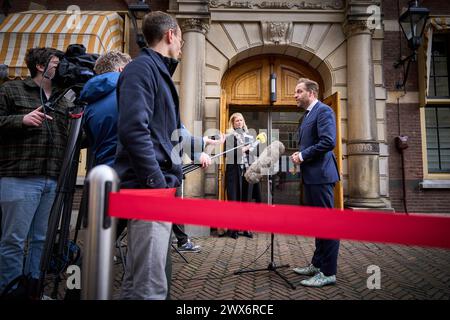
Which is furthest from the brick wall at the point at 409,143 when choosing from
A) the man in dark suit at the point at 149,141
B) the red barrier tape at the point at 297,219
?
the man in dark suit at the point at 149,141

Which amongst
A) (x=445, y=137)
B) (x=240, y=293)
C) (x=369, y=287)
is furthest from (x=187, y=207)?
(x=445, y=137)

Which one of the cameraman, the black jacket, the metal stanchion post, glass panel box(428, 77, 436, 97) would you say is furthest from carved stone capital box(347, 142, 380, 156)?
the metal stanchion post

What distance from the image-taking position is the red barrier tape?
3.35 feet

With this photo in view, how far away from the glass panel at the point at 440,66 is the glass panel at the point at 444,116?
0.95 meters

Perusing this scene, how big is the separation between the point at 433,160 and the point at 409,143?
3.07 feet

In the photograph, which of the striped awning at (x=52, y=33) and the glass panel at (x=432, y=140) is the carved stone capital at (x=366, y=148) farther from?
the striped awning at (x=52, y=33)

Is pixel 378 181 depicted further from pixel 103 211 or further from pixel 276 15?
pixel 103 211

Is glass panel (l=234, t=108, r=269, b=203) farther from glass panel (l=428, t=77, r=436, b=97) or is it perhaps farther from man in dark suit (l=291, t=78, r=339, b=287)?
glass panel (l=428, t=77, r=436, b=97)

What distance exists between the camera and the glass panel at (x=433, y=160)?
20.4 ft

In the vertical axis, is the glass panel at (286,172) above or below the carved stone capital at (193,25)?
below

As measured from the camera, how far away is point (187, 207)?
1119 millimetres

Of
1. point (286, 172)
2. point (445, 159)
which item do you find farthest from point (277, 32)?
point (445, 159)

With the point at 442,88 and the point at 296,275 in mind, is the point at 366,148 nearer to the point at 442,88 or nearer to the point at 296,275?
the point at 442,88
